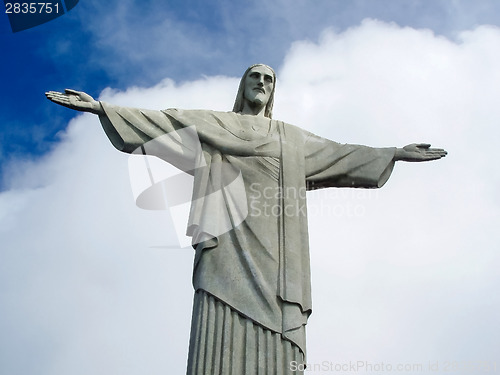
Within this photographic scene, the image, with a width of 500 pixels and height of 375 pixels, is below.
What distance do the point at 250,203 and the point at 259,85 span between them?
2.46 m

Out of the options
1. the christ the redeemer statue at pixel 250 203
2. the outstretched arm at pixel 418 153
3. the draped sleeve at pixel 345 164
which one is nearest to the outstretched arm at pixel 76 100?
the christ the redeemer statue at pixel 250 203

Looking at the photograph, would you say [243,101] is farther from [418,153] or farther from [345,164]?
[418,153]

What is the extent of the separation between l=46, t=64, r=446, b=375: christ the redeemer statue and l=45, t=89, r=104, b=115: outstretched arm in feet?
0.05

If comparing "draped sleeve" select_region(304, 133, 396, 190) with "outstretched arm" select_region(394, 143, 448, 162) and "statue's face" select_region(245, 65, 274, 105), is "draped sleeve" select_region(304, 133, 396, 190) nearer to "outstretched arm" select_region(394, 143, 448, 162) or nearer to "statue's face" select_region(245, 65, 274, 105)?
"outstretched arm" select_region(394, 143, 448, 162)

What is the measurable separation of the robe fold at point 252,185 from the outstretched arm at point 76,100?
0.15 meters

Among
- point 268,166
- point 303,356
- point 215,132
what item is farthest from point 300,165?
point 303,356

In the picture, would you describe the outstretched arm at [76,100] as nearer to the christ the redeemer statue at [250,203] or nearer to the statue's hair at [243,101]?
the christ the redeemer statue at [250,203]

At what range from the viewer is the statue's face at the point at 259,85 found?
13031 millimetres

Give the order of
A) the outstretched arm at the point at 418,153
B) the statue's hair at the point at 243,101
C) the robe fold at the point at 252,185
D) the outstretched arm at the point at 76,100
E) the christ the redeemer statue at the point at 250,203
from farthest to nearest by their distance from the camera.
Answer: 1. the statue's hair at the point at 243,101
2. the outstretched arm at the point at 418,153
3. the outstretched arm at the point at 76,100
4. the robe fold at the point at 252,185
5. the christ the redeemer statue at the point at 250,203

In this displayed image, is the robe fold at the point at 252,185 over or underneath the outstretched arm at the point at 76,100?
underneath

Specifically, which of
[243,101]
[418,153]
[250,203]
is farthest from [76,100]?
[418,153]

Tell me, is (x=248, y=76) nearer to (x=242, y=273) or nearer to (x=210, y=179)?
(x=210, y=179)

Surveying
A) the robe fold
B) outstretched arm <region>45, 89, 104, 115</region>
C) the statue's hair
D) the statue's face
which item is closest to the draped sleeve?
the robe fold

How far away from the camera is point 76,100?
11.8 meters
